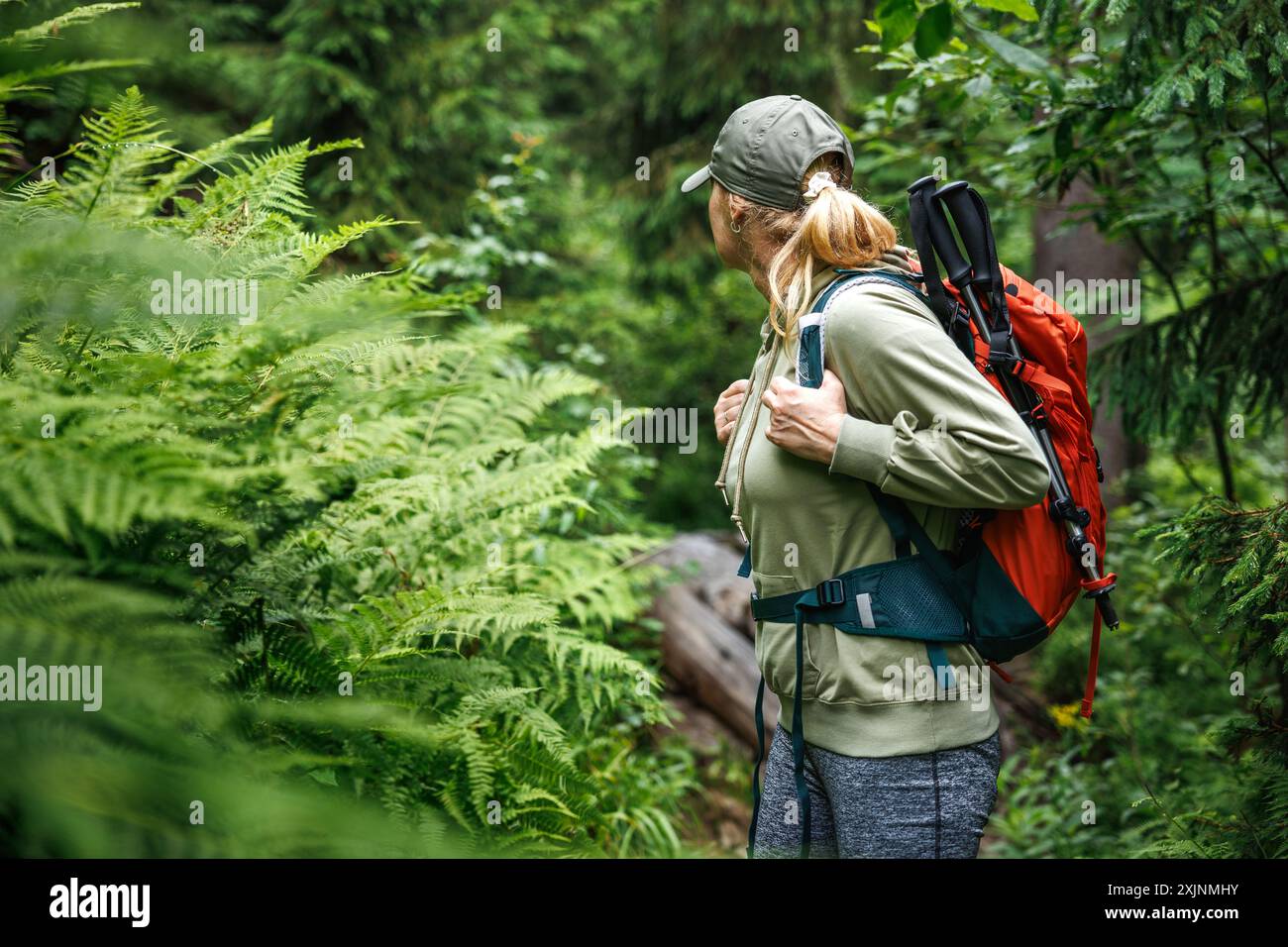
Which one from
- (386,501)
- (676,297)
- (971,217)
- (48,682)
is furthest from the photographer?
(676,297)

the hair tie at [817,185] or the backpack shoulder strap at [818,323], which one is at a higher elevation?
the hair tie at [817,185]

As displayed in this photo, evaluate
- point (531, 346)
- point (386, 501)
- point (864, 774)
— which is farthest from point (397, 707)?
point (531, 346)

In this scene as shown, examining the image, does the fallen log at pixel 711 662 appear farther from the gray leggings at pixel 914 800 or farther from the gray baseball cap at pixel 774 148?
the gray baseball cap at pixel 774 148

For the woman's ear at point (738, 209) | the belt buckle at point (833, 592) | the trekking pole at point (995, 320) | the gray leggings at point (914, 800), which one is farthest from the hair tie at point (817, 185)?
the gray leggings at point (914, 800)

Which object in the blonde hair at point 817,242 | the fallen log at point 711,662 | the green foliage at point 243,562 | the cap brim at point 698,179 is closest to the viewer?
the green foliage at point 243,562

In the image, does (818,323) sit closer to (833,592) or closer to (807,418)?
(807,418)

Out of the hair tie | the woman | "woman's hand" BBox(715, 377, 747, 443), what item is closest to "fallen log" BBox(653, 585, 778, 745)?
"woman's hand" BBox(715, 377, 747, 443)

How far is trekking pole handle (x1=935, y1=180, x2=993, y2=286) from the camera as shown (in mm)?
2264

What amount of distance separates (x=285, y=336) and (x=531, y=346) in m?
6.20

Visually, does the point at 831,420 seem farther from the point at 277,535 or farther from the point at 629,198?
the point at 629,198

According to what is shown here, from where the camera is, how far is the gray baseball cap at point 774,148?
2312 mm

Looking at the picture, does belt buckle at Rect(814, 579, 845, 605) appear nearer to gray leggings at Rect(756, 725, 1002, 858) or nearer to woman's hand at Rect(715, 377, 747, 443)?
gray leggings at Rect(756, 725, 1002, 858)

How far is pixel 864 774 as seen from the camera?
2.13 meters

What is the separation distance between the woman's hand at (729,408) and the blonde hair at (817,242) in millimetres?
354
